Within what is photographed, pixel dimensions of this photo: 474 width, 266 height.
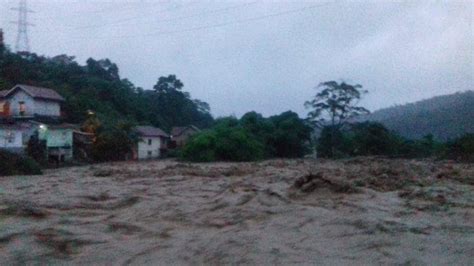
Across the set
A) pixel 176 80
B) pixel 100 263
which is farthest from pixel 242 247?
pixel 176 80

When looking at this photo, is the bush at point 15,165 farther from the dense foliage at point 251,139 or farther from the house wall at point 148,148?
the house wall at point 148,148

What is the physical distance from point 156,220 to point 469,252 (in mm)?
4479

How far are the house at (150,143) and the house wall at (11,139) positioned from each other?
877 cm

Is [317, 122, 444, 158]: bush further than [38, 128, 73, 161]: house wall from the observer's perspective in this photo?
Yes

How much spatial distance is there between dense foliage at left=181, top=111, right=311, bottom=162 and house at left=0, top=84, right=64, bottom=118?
11946 millimetres

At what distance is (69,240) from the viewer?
23.0ft

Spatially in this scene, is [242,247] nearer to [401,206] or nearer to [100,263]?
[100,263]

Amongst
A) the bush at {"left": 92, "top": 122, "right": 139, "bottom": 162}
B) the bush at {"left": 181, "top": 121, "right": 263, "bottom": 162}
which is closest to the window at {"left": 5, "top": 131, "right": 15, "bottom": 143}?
the bush at {"left": 92, "top": 122, "right": 139, "bottom": 162}

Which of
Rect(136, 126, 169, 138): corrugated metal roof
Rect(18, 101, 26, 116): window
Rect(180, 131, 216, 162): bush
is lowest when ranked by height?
Rect(180, 131, 216, 162): bush

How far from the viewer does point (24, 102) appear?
40719mm

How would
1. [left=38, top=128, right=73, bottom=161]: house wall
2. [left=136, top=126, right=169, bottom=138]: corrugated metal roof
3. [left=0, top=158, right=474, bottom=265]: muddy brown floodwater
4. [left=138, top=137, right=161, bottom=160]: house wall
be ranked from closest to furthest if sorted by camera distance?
[left=0, top=158, right=474, bottom=265]: muddy brown floodwater → [left=38, top=128, right=73, bottom=161]: house wall → [left=138, top=137, right=161, bottom=160]: house wall → [left=136, top=126, right=169, bottom=138]: corrugated metal roof

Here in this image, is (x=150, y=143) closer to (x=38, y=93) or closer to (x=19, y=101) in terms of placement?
(x=38, y=93)

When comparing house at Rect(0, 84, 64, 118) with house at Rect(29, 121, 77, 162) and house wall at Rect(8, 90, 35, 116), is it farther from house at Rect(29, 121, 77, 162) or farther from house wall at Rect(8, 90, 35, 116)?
house at Rect(29, 121, 77, 162)

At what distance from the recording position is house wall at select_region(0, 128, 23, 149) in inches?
1395
